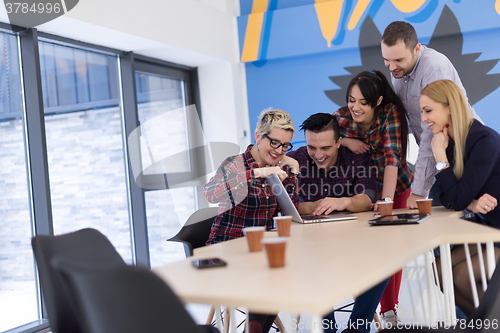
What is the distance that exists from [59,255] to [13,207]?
1.90 m

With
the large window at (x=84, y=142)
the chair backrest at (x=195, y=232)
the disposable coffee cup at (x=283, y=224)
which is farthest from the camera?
the large window at (x=84, y=142)

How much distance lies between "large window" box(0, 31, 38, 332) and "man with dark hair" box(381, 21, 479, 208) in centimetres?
246

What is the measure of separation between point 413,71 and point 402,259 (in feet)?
5.94

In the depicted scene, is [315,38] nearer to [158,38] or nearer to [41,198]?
[158,38]

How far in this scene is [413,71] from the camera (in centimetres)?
286

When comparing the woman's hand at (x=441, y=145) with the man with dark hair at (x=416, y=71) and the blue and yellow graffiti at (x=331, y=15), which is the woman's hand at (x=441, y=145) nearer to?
the man with dark hair at (x=416, y=71)

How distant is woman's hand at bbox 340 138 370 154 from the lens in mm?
2869

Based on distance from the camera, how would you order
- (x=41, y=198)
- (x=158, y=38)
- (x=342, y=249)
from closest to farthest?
(x=342, y=249) < (x=41, y=198) < (x=158, y=38)

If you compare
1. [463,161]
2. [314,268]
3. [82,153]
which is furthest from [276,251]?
[82,153]

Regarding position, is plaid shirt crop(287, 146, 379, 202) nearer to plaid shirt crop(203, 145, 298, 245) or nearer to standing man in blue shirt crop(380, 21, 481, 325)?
standing man in blue shirt crop(380, 21, 481, 325)

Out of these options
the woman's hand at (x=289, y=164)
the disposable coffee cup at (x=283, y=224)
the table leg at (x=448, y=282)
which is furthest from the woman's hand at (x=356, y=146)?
the disposable coffee cup at (x=283, y=224)

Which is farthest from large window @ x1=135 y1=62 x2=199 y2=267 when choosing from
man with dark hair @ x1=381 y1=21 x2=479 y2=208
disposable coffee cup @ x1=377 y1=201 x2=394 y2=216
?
disposable coffee cup @ x1=377 y1=201 x2=394 y2=216

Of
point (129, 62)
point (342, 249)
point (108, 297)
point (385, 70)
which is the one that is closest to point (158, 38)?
point (129, 62)

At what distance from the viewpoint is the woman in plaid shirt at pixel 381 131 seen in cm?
279
